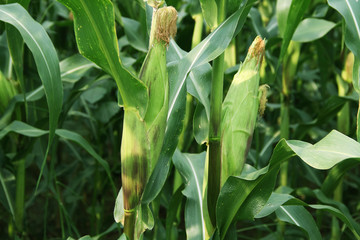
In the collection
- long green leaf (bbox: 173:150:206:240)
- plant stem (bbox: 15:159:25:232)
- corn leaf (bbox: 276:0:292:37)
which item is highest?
corn leaf (bbox: 276:0:292:37)

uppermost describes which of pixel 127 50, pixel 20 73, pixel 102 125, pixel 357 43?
pixel 357 43

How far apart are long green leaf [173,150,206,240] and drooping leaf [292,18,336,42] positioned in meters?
0.55

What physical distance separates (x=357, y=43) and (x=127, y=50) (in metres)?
1.08

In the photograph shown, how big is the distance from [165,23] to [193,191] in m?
0.40

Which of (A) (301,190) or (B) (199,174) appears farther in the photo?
(A) (301,190)

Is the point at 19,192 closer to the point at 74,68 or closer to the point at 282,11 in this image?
the point at 74,68

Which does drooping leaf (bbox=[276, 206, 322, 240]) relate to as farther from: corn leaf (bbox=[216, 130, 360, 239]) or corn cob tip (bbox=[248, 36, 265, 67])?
corn cob tip (bbox=[248, 36, 265, 67])

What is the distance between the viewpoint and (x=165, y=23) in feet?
2.57

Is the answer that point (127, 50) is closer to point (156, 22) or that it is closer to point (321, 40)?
point (321, 40)

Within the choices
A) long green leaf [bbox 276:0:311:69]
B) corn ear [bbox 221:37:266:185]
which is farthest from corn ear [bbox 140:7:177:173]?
long green leaf [bbox 276:0:311:69]

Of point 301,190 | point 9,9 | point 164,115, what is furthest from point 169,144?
point 301,190

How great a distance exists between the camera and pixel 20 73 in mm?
1136

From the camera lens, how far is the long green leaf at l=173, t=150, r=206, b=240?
98cm

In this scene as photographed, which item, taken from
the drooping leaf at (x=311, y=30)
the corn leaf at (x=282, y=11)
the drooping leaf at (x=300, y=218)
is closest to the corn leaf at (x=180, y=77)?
the drooping leaf at (x=300, y=218)
